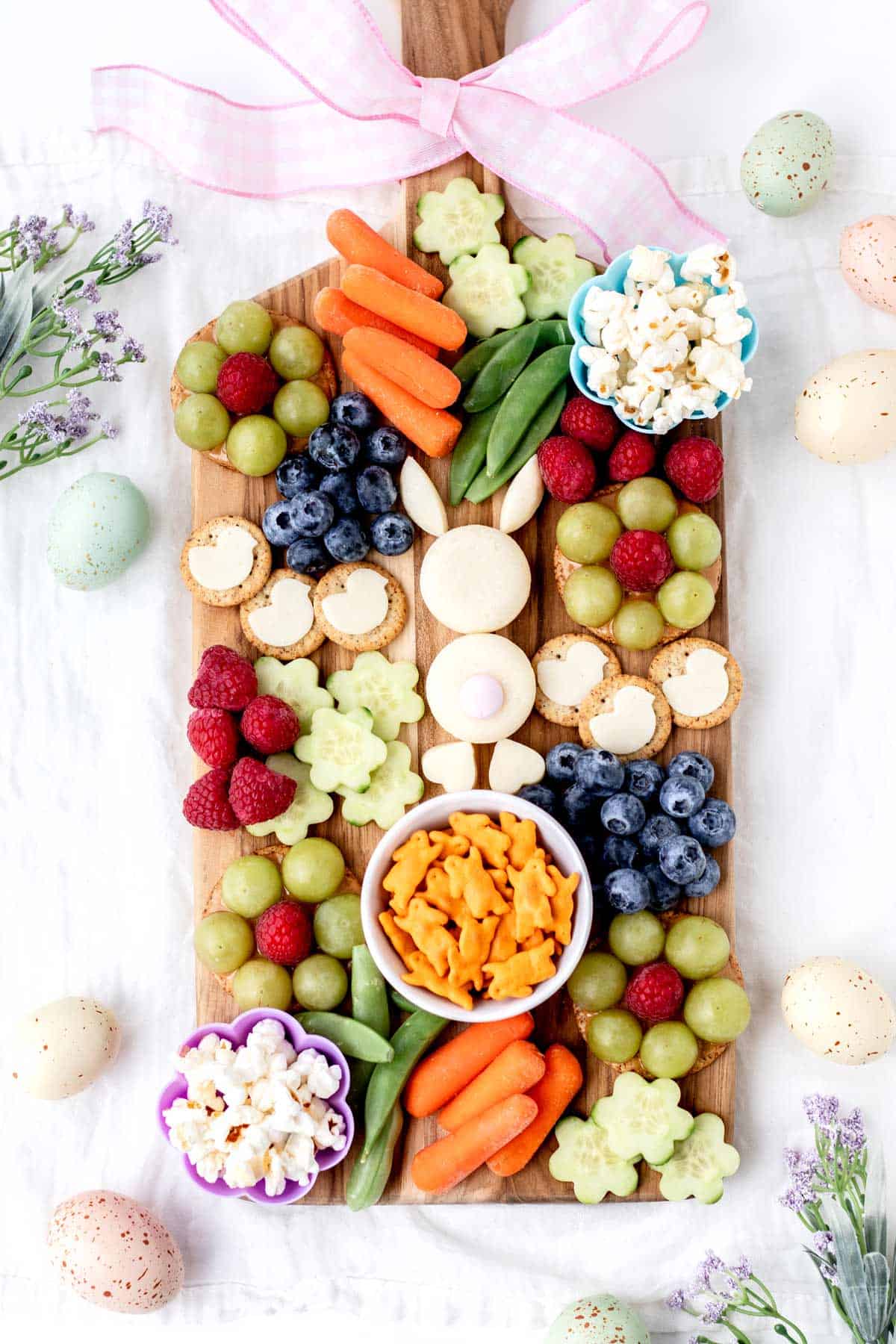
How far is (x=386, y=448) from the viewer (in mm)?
1519

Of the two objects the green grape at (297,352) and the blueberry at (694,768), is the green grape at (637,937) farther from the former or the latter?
the green grape at (297,352)

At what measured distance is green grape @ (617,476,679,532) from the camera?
1.50 m

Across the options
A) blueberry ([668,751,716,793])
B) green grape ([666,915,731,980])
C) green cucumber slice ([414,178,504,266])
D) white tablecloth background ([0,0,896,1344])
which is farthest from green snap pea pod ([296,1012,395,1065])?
green cucumber slice ([414,178,504,266])

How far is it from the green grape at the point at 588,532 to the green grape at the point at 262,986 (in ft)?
2.06

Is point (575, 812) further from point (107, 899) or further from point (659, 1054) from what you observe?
point (107, 899)

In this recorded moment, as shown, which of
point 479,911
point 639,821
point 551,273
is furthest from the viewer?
point 551,273

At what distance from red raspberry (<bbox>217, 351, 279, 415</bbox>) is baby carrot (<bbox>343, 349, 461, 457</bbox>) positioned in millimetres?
104

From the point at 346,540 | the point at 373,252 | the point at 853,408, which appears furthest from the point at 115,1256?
the point at 853,408

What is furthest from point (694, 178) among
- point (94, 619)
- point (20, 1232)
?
point (20, 1232)

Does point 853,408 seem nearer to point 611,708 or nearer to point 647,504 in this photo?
point 647,504

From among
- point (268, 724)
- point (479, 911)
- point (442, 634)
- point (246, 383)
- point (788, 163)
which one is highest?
point (788, 163)

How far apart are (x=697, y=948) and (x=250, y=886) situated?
1.80 feet

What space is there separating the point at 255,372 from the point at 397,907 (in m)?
0.68

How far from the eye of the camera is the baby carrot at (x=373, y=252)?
1536mm
